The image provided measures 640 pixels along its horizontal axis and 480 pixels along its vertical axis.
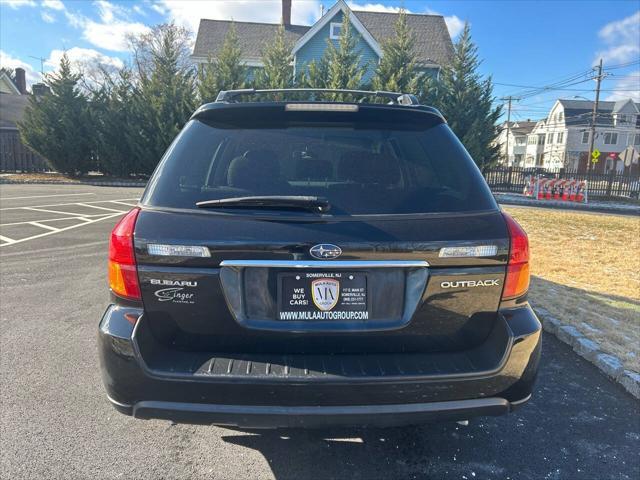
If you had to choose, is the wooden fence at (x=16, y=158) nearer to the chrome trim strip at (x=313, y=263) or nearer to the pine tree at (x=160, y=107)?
the pine tree at (x=160, y=107)

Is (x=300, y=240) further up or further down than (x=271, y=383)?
further up

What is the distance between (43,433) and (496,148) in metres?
23.7

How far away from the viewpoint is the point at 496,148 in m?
22.7

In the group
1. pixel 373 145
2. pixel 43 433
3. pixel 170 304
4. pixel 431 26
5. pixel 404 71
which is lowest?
pixel 43 433

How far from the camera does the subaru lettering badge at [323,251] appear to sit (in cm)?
182

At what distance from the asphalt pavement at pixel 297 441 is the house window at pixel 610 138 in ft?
237

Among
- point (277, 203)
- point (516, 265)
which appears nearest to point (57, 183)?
point (277, 203)

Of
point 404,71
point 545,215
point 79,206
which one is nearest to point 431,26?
point 404,71

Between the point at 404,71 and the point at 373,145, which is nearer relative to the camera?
the point at 373,145

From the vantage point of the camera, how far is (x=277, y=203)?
75.3 inches

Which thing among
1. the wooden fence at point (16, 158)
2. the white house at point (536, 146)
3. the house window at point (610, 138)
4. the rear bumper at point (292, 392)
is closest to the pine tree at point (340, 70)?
the wooden fence at point (16, 158)

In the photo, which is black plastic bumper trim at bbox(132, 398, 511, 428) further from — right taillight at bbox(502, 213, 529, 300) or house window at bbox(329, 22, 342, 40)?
house window at bbox(329, 22, 342, 40)

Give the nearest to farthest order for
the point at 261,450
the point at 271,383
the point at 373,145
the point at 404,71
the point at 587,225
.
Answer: the point at 271,383 < the point at 373,145 < the point at 261,450 < the point at 587,225 < the point at 404,71

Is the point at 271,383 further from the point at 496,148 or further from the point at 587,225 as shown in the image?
the point at 496,148
